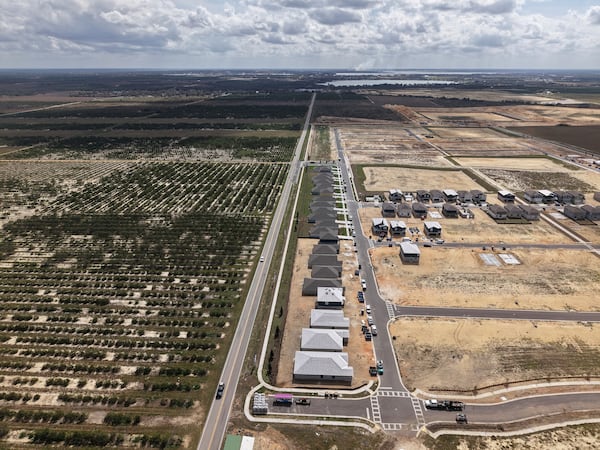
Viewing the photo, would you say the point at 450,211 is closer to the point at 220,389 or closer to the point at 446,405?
the point at 446,405

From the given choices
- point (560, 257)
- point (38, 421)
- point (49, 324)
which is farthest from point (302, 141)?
point (38, 421)

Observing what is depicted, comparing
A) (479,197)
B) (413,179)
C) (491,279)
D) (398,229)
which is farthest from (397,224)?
(413,179)

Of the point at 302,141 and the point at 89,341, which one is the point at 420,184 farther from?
the point at 89,341

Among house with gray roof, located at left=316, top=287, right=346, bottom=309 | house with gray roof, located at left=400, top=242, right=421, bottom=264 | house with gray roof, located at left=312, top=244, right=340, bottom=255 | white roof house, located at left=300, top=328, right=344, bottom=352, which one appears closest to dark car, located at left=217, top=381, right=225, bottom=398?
white roof house, located at left=300, top=328, right=344, bottom=352

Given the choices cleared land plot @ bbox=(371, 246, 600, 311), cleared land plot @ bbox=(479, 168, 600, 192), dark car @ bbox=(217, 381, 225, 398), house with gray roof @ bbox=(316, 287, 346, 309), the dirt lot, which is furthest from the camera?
cleared land plot @ bbox=(479, 168, 600, 192)

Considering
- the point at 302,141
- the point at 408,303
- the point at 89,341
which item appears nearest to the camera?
the point at 89,341

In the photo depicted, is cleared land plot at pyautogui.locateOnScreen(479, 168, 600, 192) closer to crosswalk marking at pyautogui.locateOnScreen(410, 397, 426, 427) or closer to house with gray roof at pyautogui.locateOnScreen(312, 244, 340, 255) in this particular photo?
house with gray roof at pyautogui.locateOnScreen(312, 244, 340, 255)
